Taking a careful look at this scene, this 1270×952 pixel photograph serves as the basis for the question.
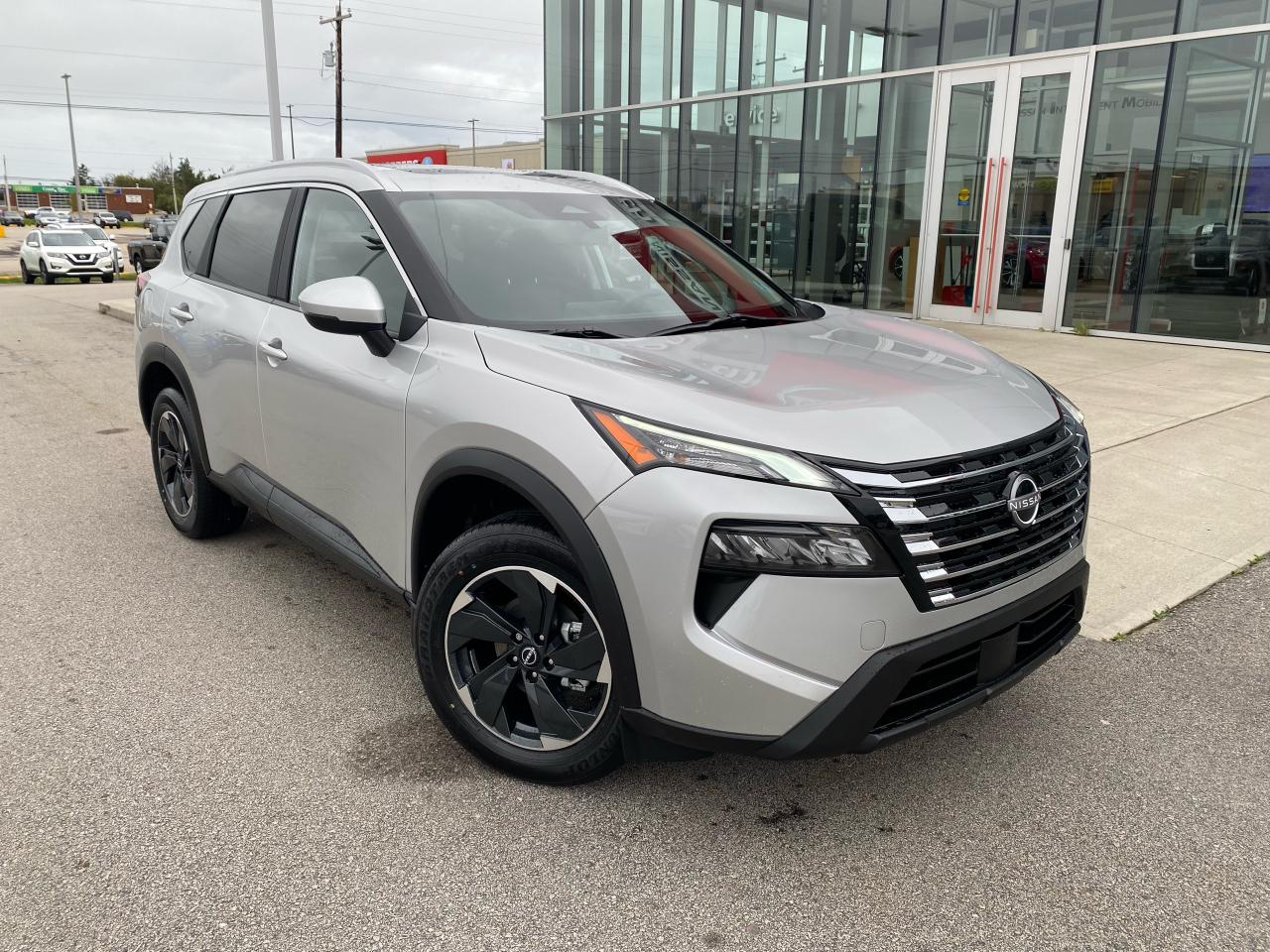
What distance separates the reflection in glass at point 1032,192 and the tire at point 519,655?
12.4 m

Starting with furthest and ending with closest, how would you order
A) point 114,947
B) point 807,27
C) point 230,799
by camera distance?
point 807,27, point 230,799, point 114,947

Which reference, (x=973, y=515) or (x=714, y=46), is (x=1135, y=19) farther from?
(x=973, y=515)

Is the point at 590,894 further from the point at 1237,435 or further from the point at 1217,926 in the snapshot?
the point at 1237,435

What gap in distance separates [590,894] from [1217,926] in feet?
4.85

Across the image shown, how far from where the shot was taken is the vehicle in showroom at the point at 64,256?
86.9ft

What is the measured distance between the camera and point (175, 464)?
4973 mm

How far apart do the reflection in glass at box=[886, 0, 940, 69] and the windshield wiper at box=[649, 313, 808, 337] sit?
1236 centimetres

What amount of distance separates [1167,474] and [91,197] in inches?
5801

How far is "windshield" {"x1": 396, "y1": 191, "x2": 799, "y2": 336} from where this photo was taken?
3158mm

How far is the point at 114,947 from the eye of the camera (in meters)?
2.21

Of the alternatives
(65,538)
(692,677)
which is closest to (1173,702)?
(692,677)

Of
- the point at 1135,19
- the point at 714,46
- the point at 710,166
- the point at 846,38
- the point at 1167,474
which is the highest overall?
the point at 714,46

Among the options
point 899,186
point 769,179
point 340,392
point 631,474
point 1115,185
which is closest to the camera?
point 631,474

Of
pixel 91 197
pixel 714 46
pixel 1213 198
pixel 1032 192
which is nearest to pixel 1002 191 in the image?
pixel 1032 192
